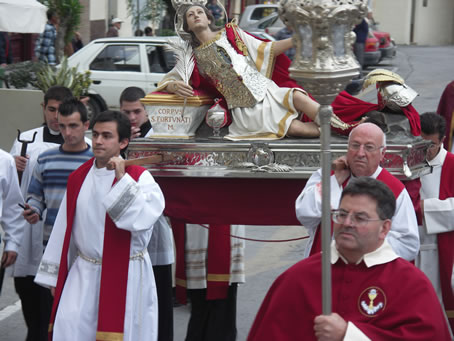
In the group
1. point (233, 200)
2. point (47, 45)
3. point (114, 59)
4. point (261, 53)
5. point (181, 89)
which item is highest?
point (261, 53)

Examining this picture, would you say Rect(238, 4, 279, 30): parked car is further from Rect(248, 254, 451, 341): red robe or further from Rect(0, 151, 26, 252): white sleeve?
Rect(248, 254, 451, 341): red robe

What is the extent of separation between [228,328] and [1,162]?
1993 millimetres

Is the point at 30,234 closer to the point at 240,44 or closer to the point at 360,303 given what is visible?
the point at 240,44

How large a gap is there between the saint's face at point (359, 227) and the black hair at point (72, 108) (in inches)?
94.6

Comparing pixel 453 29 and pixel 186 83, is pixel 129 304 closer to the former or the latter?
pixel 186 83

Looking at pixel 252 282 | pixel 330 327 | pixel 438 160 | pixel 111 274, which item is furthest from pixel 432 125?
pixel 330 327

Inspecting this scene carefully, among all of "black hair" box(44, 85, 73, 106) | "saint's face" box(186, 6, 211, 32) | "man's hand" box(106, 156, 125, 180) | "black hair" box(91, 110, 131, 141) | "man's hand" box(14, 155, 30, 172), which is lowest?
"man's hand" box(14, 155, 30, 172)

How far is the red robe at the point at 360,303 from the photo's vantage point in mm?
3324

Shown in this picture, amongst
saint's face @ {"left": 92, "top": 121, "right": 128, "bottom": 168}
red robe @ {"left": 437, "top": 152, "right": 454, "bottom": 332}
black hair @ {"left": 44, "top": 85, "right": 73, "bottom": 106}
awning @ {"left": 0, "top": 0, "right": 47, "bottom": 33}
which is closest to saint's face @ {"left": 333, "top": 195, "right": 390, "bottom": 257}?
saint's face @ {"left": 92, "top": 121, "right": 128, "bottom": 168}

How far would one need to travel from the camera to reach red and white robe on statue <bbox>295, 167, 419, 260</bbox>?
458cm

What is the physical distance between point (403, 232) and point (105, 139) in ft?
5.46

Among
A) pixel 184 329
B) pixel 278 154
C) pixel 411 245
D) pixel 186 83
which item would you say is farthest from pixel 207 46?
pixel 184 329

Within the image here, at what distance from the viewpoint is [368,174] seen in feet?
15.5

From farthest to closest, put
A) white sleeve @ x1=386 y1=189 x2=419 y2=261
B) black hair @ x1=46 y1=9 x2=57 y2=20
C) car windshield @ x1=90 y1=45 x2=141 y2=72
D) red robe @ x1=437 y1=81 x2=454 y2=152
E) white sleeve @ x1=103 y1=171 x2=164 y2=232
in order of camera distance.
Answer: black hair @ x1=46 y1=9 x2=57 y2=20
car windshield @ x1=90 y1=45 x2=141 y2=72
red robe @ x1=437 y1=81 x2=454 y2=152
white sleeve @ x1=103 y1=171 x2=164 y2=232
white sleeve @ x1=386 y1=189 x2=419 y2=261
